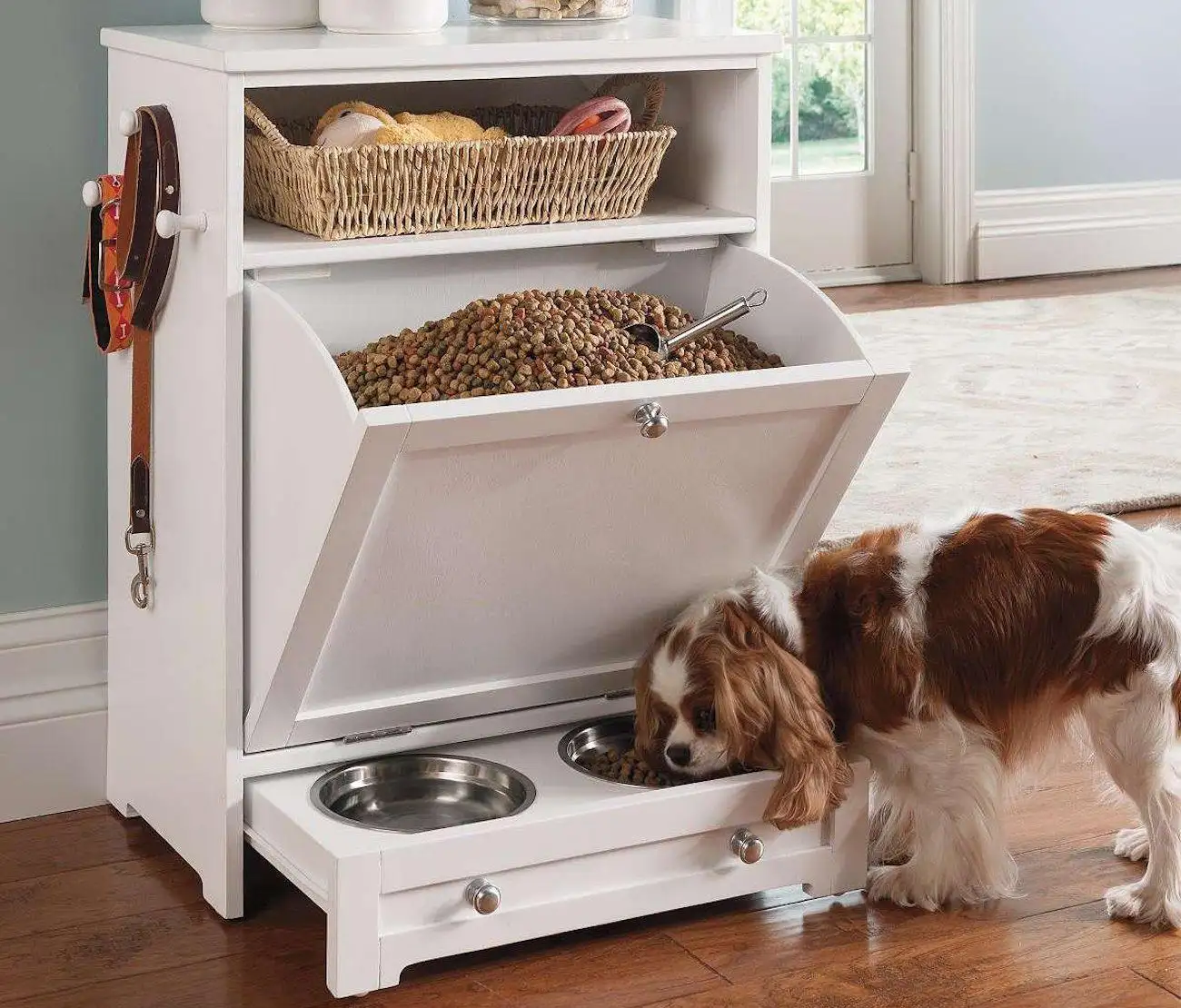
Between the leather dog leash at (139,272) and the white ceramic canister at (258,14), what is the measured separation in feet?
0.50

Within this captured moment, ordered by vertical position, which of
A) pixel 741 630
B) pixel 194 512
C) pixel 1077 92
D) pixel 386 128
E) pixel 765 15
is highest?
pixel 765 15

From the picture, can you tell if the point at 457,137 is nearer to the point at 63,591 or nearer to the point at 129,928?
the point at 63,591

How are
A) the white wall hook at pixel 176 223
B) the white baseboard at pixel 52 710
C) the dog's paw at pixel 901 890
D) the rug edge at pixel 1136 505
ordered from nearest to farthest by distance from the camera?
the white wall hook at pixel 176 223
the dog's paw at pixel 901 890
the white baseboard at pixel 52 710
the rug edge at pixel 1136 505

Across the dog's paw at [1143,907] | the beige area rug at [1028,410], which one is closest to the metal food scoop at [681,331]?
the dog's paw at [1143,907]

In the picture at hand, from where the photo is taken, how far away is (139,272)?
189cm

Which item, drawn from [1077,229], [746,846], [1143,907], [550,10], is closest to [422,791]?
[746,846]

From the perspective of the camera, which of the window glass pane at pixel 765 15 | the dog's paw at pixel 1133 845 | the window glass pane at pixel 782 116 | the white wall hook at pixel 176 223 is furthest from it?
the window glass pane at pixel 782 116

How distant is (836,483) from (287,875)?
0.72 meters

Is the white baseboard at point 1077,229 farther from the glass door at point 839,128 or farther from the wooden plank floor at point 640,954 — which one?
the wooden plank floor at point 640,954

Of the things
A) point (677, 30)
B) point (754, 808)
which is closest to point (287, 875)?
point (754, 808)

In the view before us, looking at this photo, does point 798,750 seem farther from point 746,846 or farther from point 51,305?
point 51,305

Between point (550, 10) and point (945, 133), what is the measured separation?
3.12 m

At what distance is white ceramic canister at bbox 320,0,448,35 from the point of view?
186 centimetres

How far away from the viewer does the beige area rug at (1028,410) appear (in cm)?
319
